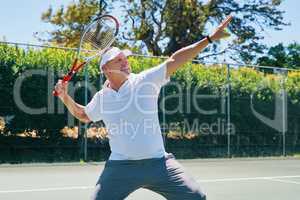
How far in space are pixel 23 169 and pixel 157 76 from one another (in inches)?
356

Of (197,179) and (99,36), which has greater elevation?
(99,36)

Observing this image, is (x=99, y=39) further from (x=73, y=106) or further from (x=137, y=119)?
(x=137, y=119)

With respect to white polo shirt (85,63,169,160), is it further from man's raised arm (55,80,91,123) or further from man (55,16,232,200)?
man's raised arm (55,80,91,123)

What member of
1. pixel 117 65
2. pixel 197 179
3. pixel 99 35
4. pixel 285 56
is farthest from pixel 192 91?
pixel 285 56

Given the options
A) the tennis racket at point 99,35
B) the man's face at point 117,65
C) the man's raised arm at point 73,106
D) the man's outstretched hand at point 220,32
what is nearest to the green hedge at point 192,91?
the tennis racket at point 99,35

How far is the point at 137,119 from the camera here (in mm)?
4312

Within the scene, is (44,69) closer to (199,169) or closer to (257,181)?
(199,169)

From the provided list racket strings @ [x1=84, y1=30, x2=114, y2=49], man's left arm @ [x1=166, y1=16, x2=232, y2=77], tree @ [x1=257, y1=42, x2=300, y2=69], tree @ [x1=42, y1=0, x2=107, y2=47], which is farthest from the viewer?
tree @ [x1=257, y1=42, x2=300, y2=69]

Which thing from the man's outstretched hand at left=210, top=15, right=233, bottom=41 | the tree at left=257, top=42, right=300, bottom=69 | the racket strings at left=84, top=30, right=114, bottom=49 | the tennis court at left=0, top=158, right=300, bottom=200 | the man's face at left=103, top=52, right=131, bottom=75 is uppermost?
the tree at left=257, top=42, right=300, bottom=69

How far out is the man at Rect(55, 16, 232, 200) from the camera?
4.24m

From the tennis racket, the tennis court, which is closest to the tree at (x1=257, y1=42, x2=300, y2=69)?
the tennis court

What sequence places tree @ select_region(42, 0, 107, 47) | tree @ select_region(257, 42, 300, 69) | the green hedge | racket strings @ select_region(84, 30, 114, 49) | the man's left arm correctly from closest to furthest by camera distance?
the man's left arm, racket strings @ select_region(84, 30, 114, 49), the green hedge, tree @ select_region(42, 0, 107, 47), tree @ select_region(257, 42, 300, 69)

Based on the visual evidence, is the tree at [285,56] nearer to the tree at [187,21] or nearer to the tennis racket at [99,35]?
the tree at [187,21]

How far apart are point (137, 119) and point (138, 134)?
111mm
